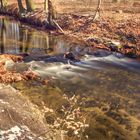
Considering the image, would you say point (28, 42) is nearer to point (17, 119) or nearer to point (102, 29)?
point (102, 29)

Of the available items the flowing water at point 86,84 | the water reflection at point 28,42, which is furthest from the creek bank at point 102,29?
the water reflection at point 28,42

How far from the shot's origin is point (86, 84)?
1705 centimetres

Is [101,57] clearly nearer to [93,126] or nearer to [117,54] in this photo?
[117,54]

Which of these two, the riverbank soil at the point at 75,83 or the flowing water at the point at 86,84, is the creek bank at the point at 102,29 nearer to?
the riverbank soil at the point at 75,83

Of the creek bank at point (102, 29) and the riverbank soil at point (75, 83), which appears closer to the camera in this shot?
the riverbank soil at point (75, 83)

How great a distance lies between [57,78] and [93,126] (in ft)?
20.1

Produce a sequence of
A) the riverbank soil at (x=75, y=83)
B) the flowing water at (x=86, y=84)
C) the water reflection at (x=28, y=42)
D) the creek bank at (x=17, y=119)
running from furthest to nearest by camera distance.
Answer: the water reflection at (x=28, y=42)
the flowing water at (x=86, y=84)
the riverbank soil at (x=75, y=83)
the creek bank at (x=17, y=119)

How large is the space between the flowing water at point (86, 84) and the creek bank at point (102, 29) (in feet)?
3.81

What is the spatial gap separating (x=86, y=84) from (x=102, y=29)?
44.0 ft

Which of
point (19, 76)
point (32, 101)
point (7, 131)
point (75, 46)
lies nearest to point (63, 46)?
point (75, 46)

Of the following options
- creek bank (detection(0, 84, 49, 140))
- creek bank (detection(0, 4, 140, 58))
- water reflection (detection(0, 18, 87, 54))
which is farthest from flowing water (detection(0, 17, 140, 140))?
creek bank (detection(0, 4, 140, 58))

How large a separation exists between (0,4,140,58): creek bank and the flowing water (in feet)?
3.81

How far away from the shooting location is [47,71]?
749 inches

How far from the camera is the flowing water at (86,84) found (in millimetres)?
12391
